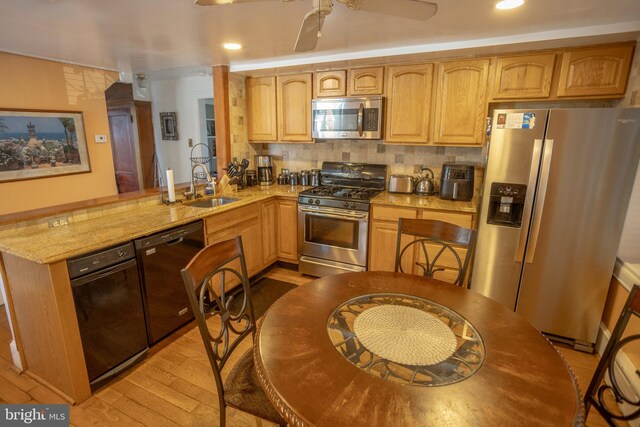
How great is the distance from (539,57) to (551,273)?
164cm

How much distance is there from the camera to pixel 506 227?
2.45 m

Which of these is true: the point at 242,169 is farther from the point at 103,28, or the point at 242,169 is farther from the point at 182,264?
the point at 103,28

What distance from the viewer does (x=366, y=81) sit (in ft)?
10.3

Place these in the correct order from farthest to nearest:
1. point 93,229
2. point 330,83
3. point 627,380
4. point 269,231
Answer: point 269,231 → point 330,83 → point 93,229 → point 627,380

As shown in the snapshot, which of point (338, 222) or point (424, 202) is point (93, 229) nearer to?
point (338, 222)

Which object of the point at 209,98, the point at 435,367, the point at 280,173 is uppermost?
the point at 209,98

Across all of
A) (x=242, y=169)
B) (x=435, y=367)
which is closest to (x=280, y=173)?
(x=242, y=169)

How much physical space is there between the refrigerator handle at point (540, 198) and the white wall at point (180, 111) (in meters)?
4.17

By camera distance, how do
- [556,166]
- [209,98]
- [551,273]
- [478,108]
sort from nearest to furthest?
[556,166]
[551,273]
[478,108]
[209,98]

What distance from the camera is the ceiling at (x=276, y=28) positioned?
190cm

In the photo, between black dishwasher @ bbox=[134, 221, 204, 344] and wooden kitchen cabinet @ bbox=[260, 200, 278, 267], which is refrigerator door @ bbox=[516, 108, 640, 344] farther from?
black dishwasher @ bbox=[134, 221, 204, 344]

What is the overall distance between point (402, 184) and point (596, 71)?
1.67 m

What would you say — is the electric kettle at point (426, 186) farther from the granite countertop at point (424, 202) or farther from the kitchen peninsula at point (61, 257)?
the kitchen peninsula at point (61, 257)

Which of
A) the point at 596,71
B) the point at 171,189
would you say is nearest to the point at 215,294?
the point at 171,189
